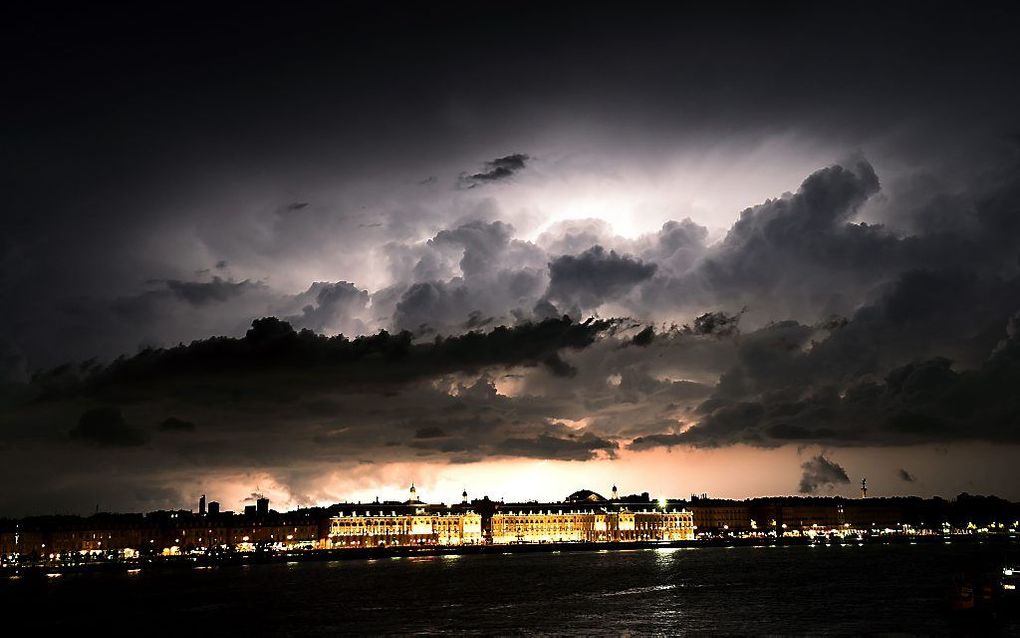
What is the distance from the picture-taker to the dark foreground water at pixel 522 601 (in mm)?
68938

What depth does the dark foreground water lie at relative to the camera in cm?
6894

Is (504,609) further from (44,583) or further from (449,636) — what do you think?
(44,583)

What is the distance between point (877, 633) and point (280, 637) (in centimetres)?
3626

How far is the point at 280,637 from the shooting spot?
6675 centimetres

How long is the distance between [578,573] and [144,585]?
51651 mm

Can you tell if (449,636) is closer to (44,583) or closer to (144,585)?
(144,585)

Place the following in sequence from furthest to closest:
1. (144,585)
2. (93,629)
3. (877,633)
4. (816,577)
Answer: (144,585) < (816,577) < (93,629) < (877,633)

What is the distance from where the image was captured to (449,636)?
6394cm

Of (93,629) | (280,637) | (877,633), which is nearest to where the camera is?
(877,633)

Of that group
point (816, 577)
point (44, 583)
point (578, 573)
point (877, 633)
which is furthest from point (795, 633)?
point (44, 583)

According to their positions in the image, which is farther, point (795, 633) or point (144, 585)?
point (144, 585)

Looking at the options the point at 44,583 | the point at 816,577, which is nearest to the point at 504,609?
the point at 816,577

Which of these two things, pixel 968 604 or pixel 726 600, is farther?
pixel 726 600

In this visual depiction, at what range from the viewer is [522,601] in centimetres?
8812
